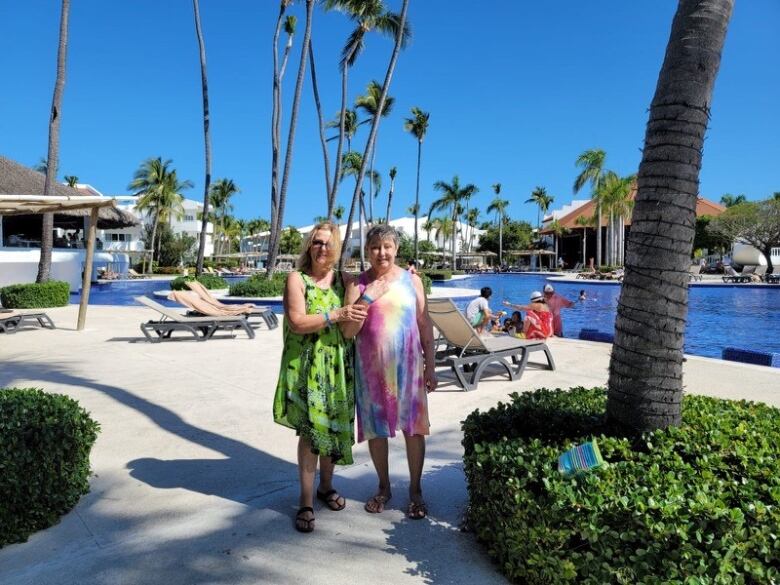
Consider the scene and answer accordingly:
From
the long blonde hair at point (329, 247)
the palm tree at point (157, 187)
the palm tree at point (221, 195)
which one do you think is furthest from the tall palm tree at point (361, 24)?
the palm tree at point (221, 195)

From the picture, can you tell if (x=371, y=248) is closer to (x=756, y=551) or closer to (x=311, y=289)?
(x=311, y=289)

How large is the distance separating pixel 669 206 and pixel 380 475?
6.33ft

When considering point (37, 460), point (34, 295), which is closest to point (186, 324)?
point (37, 460)

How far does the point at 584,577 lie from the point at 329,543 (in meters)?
1.13

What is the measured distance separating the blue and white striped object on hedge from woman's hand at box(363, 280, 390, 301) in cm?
110

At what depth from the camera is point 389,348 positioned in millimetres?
2785

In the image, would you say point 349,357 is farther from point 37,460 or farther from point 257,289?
point 257,289

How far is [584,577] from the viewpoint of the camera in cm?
207

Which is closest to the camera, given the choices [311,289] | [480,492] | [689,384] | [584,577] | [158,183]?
[584,577]

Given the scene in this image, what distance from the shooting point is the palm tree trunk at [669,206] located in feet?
7.64

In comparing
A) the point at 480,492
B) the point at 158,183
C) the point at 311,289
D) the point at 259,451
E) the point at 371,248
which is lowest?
the point at 259,451

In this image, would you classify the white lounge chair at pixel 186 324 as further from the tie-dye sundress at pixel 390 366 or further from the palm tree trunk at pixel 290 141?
the palm tree trunk at pixel 290 141

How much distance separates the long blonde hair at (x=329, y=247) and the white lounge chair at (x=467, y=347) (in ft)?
10.6

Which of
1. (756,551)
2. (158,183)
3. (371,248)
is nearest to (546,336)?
(371,248)
